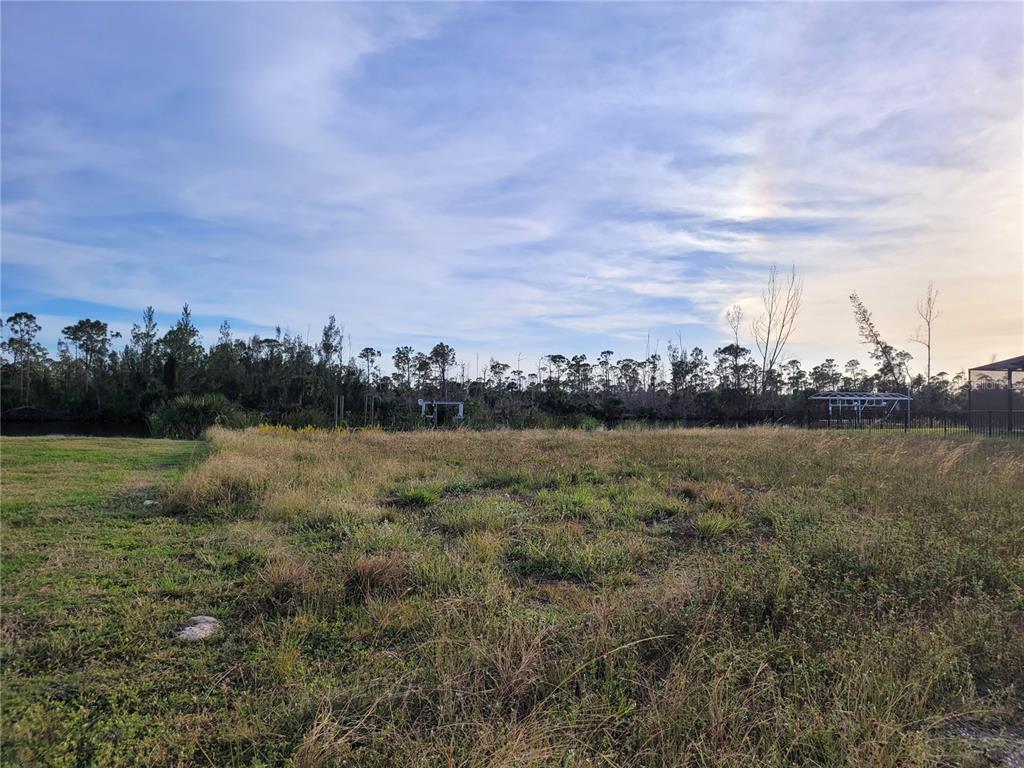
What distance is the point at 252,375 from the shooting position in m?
36.5

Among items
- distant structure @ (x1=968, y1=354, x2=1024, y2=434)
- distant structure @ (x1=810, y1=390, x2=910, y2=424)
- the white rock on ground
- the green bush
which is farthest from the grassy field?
distant structure @ (x1=810, y1=390, x2=910, y2=424)

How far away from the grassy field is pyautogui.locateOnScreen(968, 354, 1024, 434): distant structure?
54.9 ft

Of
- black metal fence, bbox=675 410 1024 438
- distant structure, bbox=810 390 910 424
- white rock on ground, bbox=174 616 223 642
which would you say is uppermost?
distant structure, bbox=810 390 910 424

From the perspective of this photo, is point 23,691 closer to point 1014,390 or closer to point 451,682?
point 451,682

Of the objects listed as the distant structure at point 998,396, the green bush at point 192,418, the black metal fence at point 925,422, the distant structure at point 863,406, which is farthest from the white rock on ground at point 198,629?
the distant structure at point 863,406

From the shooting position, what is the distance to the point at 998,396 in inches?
886

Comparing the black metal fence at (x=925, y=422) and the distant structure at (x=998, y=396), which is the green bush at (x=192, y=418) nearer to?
the black metal fence at (x=925, y=422)

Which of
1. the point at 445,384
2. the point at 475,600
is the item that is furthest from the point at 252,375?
the point at 475,600

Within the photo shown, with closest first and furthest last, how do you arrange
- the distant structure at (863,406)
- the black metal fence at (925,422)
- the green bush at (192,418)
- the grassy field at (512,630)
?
the grassy field at (512,630)
the green bush at (192,418)
the black metal fence at (925,422)
the distant structure at (863,406)

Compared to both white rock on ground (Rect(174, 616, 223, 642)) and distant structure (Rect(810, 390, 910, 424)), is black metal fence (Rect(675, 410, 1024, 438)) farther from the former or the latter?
white rock on ground (Rect(174, 616, 223, 642))

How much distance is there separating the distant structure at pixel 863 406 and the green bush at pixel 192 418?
26.1 meters

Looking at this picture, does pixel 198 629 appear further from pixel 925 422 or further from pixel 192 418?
pixel 925 422

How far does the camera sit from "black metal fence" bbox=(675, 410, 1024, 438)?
61.1ft

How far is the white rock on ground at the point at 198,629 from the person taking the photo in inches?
116
